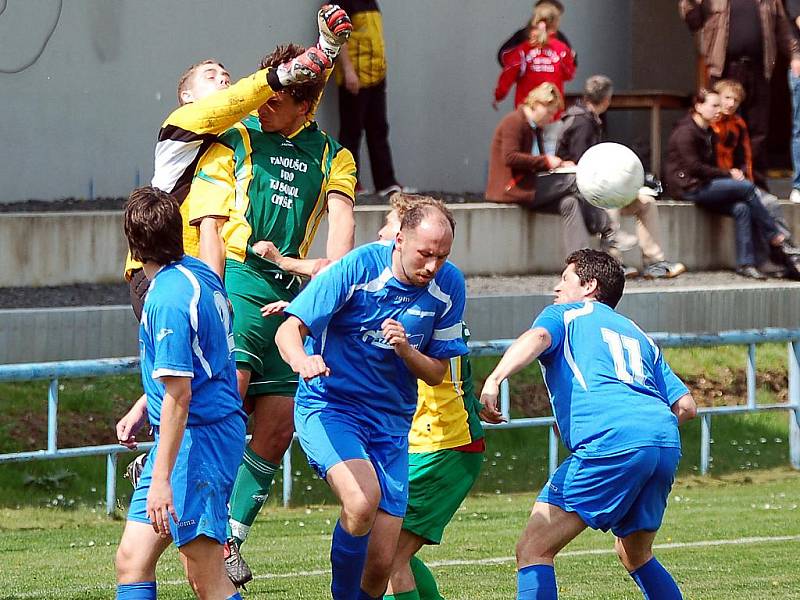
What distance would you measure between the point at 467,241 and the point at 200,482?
9520 mm

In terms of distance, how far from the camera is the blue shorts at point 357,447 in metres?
6.16

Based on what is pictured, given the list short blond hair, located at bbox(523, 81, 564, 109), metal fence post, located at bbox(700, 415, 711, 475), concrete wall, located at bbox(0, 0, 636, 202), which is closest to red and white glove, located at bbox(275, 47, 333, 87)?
metal fence post, located at bbox(700, 415, 711, 475)

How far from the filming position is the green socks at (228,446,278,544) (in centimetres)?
722

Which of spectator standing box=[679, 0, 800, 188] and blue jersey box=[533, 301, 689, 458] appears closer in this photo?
blue jersey box=[533, 301, 689, 458]

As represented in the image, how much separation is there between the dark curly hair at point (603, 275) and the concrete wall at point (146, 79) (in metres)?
8.88

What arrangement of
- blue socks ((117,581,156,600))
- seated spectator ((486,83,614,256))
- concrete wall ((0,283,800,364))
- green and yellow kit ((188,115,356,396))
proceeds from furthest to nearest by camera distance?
seated spectator ((486,83,614,256)), concrete wall ((0,283,800,364)), green and yellow kit ((188,115,356,396)), blue socks ((117,581,156,600))

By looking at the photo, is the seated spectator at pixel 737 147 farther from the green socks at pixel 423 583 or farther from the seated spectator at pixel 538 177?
the green socks at pixel 423 583

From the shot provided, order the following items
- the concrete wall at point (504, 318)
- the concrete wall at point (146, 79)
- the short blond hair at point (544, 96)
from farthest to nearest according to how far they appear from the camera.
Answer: the concrete wall at point (146, 79) → the short blond hair at point (544, 96) → the concrete wall at point (504, 318)

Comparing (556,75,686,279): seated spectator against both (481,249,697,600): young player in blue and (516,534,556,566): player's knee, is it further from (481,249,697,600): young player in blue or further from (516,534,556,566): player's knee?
(516,534,556,566): player's knee

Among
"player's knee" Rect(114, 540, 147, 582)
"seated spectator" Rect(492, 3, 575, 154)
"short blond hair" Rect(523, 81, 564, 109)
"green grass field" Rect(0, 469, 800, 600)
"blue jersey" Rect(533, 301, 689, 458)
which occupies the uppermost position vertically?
"seated spectator" Rect(492, 3, 575, 154)

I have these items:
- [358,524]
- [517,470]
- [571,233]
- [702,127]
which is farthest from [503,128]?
[358,524]

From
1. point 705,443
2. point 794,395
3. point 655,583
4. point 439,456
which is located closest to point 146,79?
point 705,443

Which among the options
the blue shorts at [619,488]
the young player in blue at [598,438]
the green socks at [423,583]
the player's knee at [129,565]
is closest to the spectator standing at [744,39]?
the young player in blue at [598,438]

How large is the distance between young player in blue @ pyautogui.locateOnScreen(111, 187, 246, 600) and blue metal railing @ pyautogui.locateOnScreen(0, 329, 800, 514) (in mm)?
3945
